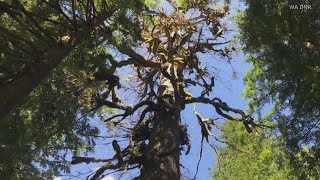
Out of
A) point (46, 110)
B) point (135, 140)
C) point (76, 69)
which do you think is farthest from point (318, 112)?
point (46, 110)

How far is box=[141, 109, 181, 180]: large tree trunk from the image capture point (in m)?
7.24

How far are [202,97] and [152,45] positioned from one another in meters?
1.54

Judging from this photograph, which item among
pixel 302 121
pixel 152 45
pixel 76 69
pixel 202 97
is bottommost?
pixel 302 121

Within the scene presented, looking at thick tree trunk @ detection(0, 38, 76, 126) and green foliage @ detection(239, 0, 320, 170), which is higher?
green foliage @ detection(239, 0, 320, 170)

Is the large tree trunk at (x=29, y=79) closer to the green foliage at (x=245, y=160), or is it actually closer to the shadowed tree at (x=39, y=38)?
the shadowed tree at (x=39, y=38)

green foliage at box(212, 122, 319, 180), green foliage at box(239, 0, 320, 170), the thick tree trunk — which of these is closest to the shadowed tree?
the thick tree trunk

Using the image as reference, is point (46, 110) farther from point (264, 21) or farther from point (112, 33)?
point (264, 21)

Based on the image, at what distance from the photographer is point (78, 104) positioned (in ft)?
29.8

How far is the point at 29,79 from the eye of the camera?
535 centimetres

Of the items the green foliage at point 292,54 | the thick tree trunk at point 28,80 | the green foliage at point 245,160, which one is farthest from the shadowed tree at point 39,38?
the green foliage at point 245,160

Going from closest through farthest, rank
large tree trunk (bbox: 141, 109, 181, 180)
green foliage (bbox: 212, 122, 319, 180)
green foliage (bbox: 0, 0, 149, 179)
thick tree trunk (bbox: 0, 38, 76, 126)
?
thick tree trunk (bbox: 0, 38, 76, 126)
green foliage (bbox: 0, 0, 149, 179)
large tree trunk (bbox: 141, 109, 181, 180)
green foliage (bbox: 212, 122, 319, 180)

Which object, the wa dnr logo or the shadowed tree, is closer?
the shadowed tree

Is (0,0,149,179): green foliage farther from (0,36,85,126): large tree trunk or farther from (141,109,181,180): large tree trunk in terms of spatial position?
(141,109,181,180): large tree trunk

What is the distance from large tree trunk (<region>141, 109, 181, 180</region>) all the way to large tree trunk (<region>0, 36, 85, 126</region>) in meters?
2.53
